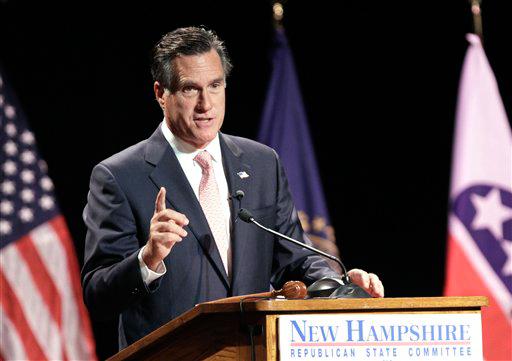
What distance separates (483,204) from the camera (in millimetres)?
5465

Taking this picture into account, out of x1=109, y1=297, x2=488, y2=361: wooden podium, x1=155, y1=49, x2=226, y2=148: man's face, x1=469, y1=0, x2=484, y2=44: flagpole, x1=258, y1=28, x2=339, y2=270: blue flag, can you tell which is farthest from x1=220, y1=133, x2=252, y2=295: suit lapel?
x1=469, y1=0, x2=484, y2=44: flagpole

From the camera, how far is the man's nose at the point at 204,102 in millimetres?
2953

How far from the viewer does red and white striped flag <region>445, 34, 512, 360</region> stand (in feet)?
17.5

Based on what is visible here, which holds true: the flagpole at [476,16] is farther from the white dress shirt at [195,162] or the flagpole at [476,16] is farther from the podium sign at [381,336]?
the podium sign at [381,336]

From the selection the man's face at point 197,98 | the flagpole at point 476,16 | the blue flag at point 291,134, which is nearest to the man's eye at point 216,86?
the man's face at point 197,98

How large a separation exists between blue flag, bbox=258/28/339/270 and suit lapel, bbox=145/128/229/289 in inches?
108

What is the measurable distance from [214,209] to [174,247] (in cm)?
21

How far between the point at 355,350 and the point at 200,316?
1.26 feet

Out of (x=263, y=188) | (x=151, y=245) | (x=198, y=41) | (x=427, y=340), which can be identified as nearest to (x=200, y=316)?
(x=151, y=245)

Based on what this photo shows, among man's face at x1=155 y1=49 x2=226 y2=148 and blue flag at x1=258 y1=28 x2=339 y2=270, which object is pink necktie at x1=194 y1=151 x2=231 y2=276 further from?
blue flag at x1=258 y1=28 x2=339 y2=270

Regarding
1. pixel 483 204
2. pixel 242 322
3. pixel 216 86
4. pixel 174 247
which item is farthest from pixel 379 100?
pixel 242 322

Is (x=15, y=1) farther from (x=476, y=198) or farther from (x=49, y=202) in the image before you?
(x=476, y=198)

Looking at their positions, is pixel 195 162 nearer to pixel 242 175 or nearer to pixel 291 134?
pixel 242 175

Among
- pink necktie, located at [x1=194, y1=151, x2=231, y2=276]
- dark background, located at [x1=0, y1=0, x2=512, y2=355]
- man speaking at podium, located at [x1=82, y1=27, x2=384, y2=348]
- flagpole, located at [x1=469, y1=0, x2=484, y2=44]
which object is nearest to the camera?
man speaking at podium, located at [x1=82, y1=27, x2=384, y2=348]
